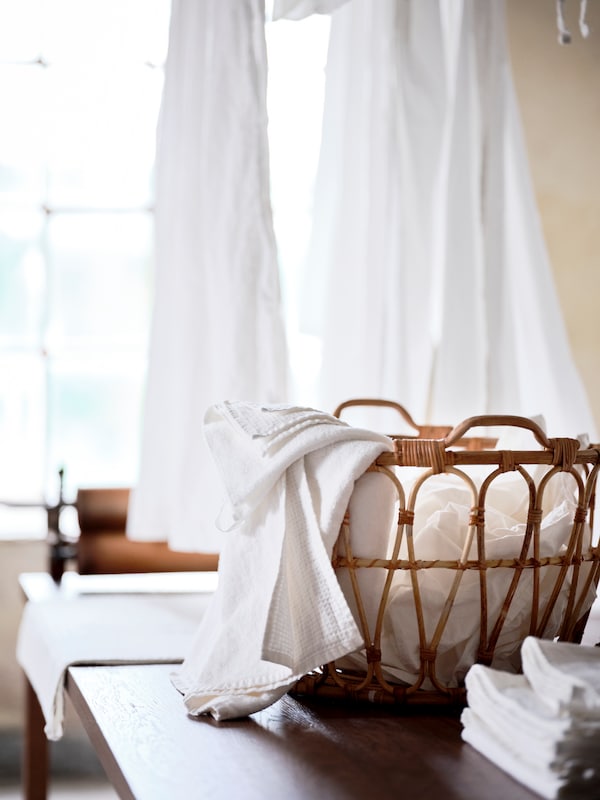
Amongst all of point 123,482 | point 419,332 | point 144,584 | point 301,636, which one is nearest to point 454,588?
point 301,636

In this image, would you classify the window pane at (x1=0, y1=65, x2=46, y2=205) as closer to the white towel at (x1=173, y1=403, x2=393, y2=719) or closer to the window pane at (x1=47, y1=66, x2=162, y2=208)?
the window pane at (x1=47, y1=66, x2=162, y2=208)

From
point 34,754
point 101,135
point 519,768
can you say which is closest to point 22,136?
point 101,135

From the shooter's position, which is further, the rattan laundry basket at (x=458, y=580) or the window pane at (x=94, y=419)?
the window pane at (x=94, y=419)

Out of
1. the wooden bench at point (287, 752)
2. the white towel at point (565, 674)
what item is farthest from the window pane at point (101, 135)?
the white towel at point (565, 674)

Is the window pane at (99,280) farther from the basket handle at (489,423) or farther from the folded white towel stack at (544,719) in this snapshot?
the folded white towel stack at (544,719)

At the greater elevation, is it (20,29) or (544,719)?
(20,29)

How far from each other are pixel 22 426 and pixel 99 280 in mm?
419

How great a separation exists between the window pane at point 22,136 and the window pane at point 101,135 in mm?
27

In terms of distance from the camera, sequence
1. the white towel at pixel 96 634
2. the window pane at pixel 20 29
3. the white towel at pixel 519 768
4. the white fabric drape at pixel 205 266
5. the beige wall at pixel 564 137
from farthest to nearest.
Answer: the window pane at pixel 20 29, the beige wall at pixel 564 137, the white fabric drape at pixel 205 266, the white towel at pixel 96 634, the white towel at pixel 519 768

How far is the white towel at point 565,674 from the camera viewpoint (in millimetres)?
659

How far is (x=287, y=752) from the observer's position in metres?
0.76

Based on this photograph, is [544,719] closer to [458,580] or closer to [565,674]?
[565,674]

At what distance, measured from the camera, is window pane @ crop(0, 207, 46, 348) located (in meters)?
2.59

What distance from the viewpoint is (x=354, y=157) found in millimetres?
2002
